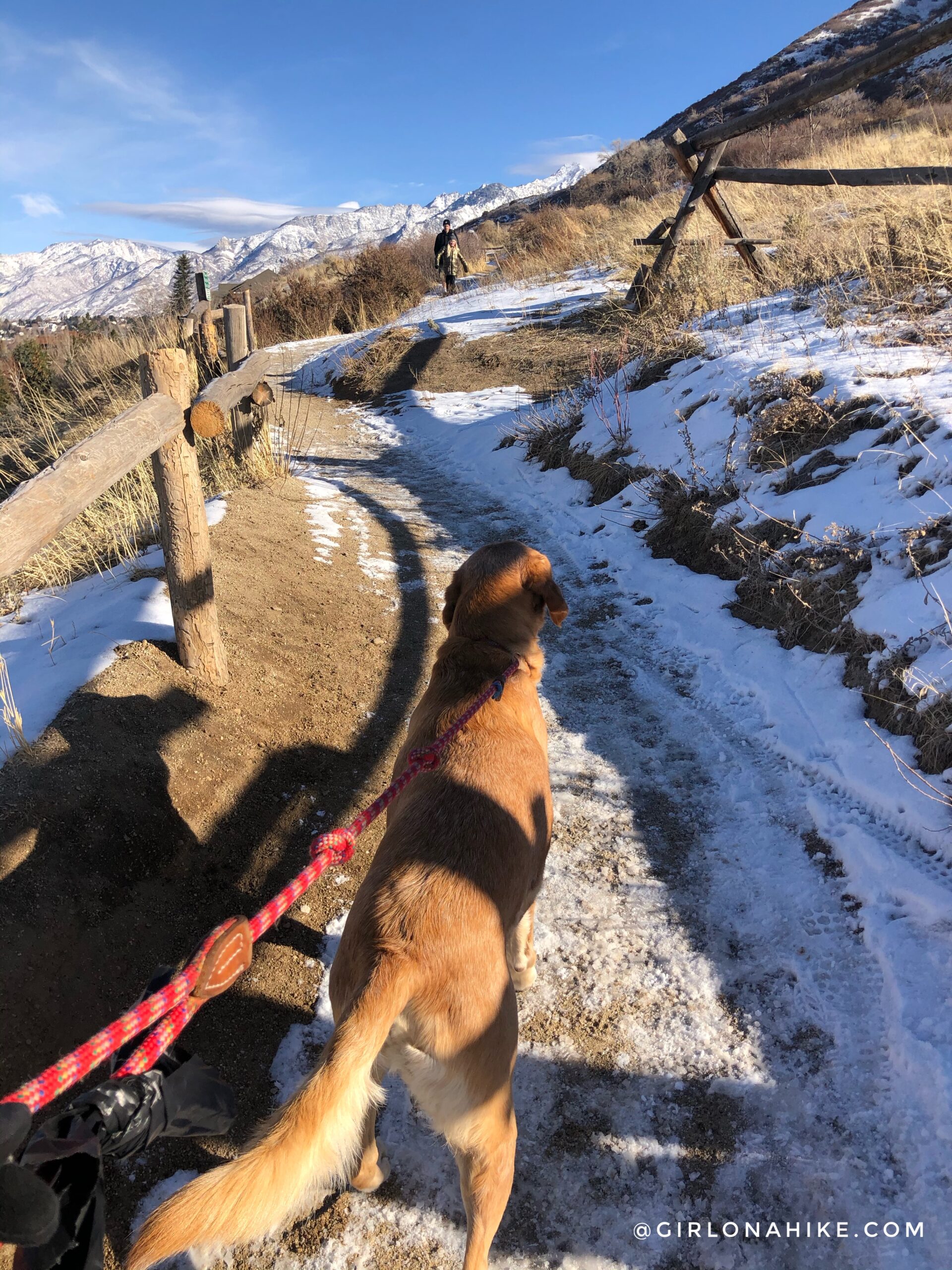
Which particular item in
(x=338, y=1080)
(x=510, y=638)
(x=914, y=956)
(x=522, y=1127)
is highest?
(x=510, y=638)

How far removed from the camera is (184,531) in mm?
3340

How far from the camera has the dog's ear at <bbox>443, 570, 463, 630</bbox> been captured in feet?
9.45

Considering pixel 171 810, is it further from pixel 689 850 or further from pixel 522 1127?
pixel 689 850

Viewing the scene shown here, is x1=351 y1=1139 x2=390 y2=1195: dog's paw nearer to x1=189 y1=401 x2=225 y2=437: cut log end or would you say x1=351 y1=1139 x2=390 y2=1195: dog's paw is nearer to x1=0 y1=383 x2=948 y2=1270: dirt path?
x1=0 y1=383 x2=948 y2=1270: dirt path

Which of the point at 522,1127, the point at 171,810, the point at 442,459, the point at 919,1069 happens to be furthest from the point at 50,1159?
the point at 442,459

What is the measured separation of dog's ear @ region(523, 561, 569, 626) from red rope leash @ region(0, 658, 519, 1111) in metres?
1.15

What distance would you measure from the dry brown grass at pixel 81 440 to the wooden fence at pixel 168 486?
41cm

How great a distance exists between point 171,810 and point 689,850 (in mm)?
2259

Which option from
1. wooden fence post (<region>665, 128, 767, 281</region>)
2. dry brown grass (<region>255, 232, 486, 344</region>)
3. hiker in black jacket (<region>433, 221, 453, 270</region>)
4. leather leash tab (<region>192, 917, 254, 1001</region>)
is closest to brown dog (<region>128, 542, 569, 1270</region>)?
leather leash tab (<region>192, 917, 254, 1001</region>)

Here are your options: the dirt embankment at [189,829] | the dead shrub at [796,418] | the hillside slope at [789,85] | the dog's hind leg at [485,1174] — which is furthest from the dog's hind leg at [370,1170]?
the hillside slope at [789,85]

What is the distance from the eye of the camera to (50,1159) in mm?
1203

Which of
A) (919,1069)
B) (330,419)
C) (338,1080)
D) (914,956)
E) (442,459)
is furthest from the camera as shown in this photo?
(330,419)

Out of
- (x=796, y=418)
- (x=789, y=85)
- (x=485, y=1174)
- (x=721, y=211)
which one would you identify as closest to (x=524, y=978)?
(x=485, y=1174)

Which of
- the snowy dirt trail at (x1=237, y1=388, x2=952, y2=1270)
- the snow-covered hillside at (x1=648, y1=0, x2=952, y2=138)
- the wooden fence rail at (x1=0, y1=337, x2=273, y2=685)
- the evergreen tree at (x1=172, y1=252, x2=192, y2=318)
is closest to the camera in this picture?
the snowy dirt trail at (x1=237, y1=388, x2=952, y2=1270)
